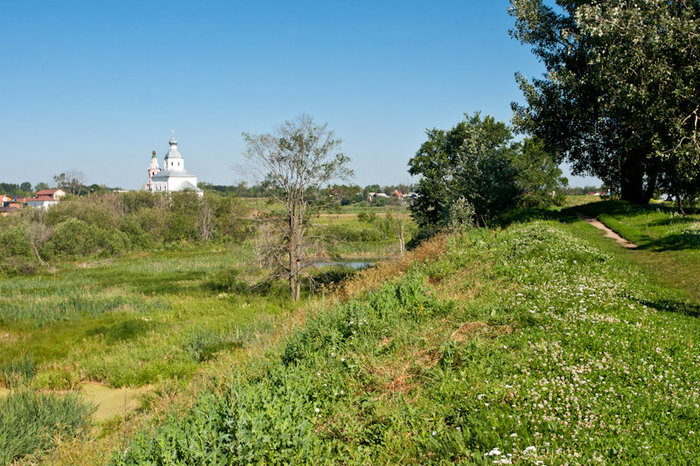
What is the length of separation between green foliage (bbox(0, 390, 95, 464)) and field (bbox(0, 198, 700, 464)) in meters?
0.42

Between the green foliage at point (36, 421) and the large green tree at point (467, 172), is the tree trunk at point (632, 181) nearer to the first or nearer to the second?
the large green tree at point (467, 172)

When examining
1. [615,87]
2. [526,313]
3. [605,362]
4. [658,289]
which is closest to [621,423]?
[605,362]

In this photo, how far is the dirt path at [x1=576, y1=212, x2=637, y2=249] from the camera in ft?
41.1

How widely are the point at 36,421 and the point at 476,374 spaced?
9139 mm

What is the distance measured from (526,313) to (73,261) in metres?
57.8

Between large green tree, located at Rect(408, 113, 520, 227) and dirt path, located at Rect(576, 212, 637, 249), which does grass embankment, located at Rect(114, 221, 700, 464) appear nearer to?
dirt path, located at Rect(576, 212, 637, 249)

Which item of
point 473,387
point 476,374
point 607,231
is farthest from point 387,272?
point 607,231

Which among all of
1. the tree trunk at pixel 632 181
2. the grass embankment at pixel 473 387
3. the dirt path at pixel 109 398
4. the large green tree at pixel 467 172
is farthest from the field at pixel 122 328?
the tree trunk at pixel 632 181

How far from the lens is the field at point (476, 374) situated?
4.11 metres

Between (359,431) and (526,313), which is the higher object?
(526,313)

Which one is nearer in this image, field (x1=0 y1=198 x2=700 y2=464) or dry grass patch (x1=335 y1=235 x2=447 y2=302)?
field (x1=0 y1=198 x2=700 y2=464)

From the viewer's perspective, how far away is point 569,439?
12.8 feet

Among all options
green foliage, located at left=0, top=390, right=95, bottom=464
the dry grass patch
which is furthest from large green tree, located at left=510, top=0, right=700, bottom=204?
green foliage, located at left=0, top=390, right=95, bottom=464

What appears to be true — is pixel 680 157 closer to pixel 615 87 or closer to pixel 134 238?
pixel 615 87
